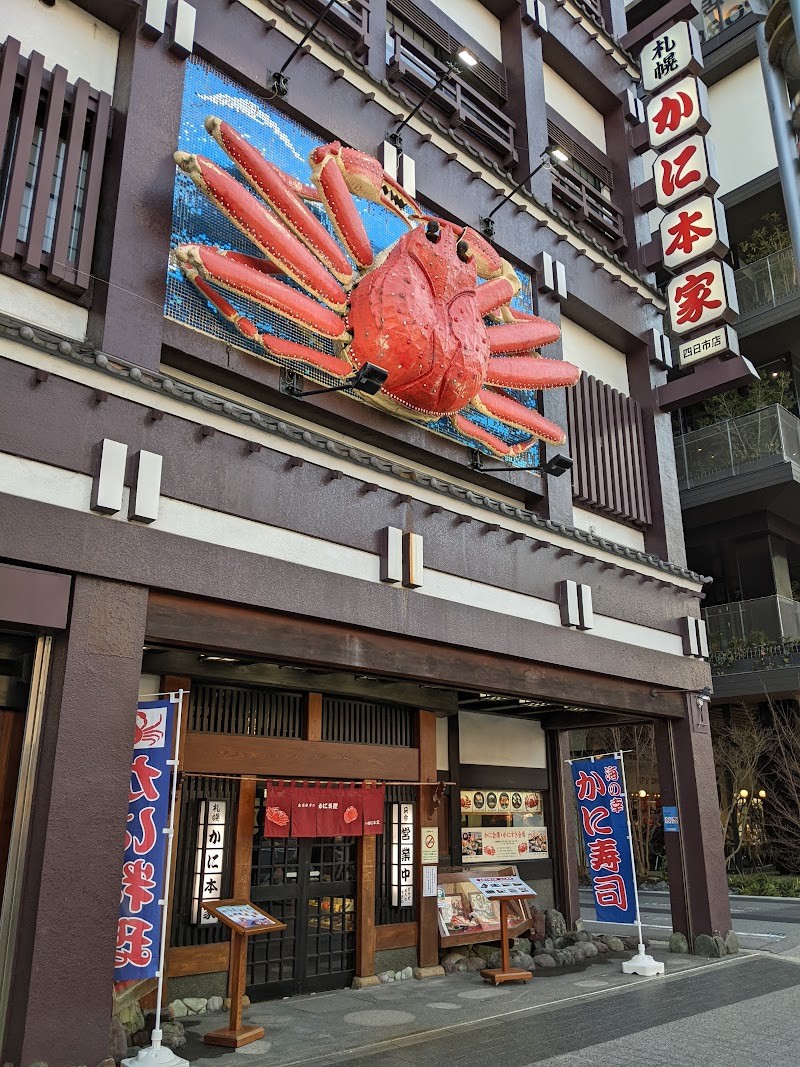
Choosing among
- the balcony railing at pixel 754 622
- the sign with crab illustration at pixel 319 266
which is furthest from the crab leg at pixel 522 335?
the balcony railing at pixel 754 622

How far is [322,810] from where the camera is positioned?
10.7 metres

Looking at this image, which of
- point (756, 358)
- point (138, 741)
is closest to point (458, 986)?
point (138, 741)

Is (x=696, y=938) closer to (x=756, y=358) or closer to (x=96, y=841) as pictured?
(x=96, y=841)

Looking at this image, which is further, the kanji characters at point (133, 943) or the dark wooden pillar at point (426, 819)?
the dark wooden pillar at point (426, 819)

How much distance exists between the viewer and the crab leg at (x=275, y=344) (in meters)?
8.80

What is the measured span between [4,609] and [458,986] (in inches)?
322

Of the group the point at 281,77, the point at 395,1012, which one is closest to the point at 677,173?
the point at 281,77

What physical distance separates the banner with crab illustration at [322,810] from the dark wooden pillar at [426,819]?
0.93 m

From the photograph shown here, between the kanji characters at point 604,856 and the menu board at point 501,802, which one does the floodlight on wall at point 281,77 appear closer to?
the menu board at point 501,802

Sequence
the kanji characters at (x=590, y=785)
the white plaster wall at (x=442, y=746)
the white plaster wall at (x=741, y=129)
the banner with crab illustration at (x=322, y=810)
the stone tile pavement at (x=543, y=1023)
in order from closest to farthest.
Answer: the stone tile pavement at (x=543, y=1023) → the banner with crab illustration at (x=322, y=810) → the kanji characters at (x=590, y=785) → the white plaster wall at (x=442, y=746) → the white plaster wall at (x=741, y=129)

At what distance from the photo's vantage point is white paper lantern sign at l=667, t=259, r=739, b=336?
13.8 metres

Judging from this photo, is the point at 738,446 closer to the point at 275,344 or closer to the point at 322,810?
the point at 322,810

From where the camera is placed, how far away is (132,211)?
8.30 meters

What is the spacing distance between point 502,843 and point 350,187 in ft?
35.0
